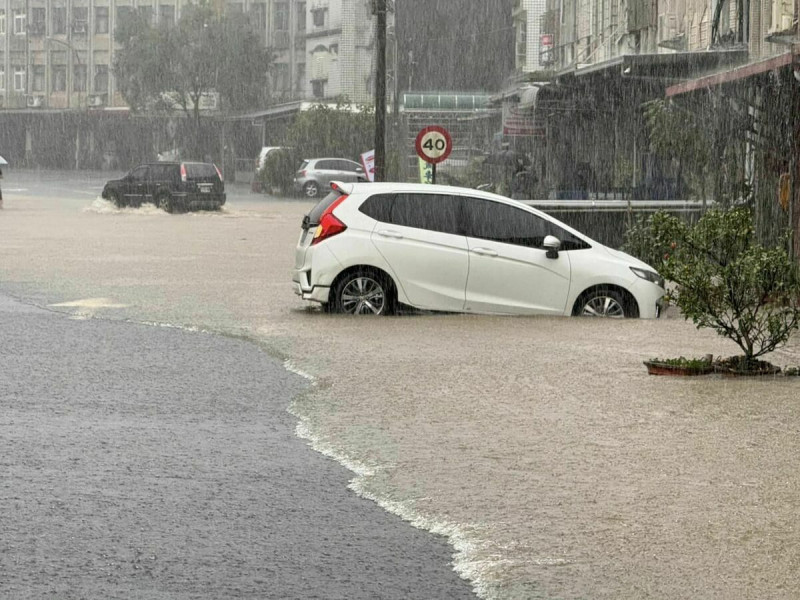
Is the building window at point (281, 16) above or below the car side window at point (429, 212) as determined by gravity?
above

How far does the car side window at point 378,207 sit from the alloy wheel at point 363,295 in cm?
→ 65

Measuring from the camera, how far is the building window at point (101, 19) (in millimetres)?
108000

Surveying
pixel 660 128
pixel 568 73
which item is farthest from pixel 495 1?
pixel 660 128

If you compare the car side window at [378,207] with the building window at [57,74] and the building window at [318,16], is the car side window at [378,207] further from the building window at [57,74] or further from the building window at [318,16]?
the building window at [57,74]

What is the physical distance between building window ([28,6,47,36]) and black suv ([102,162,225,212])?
207 ft

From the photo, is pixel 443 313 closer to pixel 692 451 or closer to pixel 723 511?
pixel 692 451

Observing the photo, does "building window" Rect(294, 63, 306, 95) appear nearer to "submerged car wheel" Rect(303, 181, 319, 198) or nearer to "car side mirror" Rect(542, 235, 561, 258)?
"submerged car wheel" Rect(303, 181, 319, 198)

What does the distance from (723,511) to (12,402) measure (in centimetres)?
503

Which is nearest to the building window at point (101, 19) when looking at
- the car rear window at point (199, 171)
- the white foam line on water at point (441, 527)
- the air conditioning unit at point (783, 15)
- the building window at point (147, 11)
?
the building window at point (147, 11)

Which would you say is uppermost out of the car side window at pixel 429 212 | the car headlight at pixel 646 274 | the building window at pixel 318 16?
the building window at pixel 318 16

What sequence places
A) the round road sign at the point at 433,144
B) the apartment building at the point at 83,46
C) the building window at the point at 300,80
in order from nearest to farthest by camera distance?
the round road sign at the point at 433,144 < the building window at the point at 300,80 < the apartment building at the point at 83,46

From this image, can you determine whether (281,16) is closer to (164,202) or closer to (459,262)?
(164,202)

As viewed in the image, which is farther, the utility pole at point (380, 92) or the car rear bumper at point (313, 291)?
the utility pole at point (380, 92)

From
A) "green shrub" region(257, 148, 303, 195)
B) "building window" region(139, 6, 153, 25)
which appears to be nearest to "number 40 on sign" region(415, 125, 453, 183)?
"green shrub" region(257, 148, 303, 195)
